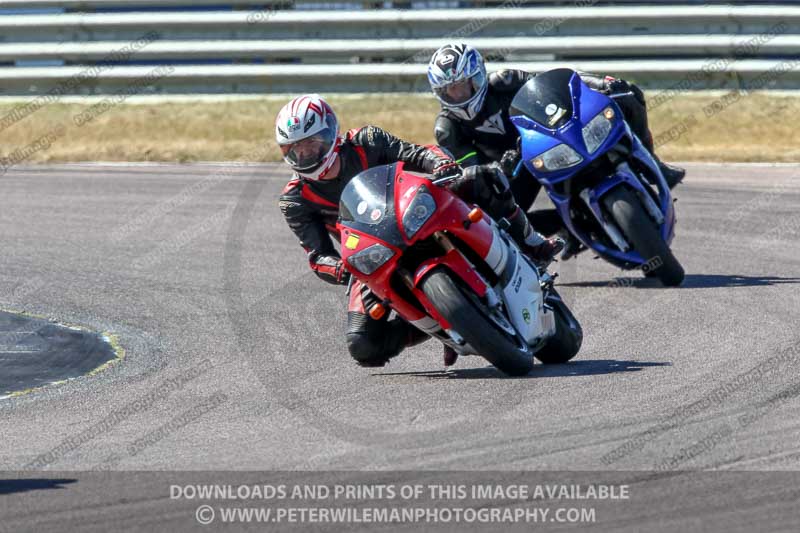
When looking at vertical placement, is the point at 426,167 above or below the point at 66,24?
above

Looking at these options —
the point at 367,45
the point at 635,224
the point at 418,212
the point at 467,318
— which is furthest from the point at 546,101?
the point at 367,45

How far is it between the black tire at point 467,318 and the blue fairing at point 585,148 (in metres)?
3.52

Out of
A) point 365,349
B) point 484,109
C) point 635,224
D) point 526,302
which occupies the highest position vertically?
point 526,302

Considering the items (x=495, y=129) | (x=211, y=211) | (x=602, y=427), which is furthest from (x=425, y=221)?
(x=211, y=211)

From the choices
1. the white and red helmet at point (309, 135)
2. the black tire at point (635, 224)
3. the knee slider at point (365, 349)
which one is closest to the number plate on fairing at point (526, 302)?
the knee slider at point (365, 349)

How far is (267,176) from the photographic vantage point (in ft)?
62.4

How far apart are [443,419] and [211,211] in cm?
995

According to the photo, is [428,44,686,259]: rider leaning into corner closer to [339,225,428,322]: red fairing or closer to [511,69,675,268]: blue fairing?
[511,69,675,268]: blue fairing

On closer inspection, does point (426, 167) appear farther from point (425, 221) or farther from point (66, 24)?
point (66, 24)

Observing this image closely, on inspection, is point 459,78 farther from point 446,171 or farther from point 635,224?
point 446,171

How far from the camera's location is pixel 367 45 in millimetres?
21375

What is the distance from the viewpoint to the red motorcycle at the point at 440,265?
6.86m

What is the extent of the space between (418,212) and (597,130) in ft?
11.9

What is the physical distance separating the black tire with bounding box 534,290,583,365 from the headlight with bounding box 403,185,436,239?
4.14ft
